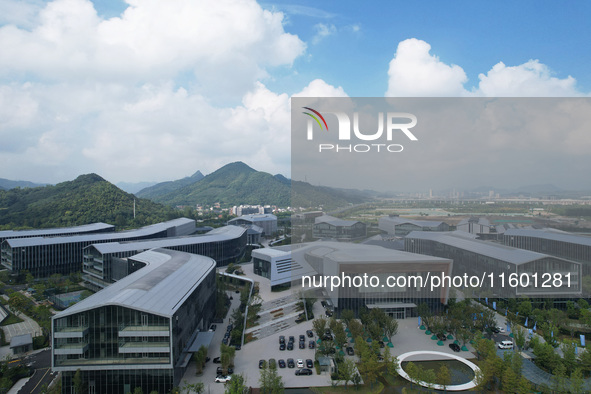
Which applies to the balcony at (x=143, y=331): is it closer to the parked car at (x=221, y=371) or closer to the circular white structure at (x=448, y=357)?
the parked car at (x=221, y=371)

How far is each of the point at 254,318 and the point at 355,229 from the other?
15.8ft

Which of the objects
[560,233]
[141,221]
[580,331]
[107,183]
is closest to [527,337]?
[580,331]

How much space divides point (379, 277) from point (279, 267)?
5610mm

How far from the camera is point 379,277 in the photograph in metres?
11.0

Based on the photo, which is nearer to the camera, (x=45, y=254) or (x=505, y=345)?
(x=505, y=345)

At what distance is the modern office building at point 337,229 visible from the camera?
35.4 ft

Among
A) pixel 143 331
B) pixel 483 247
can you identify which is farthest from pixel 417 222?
pixel 143 331

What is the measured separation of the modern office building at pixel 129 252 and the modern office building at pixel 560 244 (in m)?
14.6

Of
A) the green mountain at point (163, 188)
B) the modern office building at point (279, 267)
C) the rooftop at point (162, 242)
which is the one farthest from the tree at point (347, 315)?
the green mountain at point (163, 188)

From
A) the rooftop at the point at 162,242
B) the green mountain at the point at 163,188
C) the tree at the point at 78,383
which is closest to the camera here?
the tree at the point at 78,383

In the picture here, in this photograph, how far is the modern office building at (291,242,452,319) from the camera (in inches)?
423

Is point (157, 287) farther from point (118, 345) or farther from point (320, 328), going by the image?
point (320, 328)

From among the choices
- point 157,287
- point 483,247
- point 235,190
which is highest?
point 235,190

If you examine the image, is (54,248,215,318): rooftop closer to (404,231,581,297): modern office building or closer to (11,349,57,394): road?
(11,349,57,394): road
